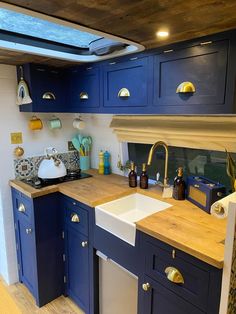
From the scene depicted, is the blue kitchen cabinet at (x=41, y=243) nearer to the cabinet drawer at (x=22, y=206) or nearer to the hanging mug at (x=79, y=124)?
the cabinet drawer at (x=22, y=206)

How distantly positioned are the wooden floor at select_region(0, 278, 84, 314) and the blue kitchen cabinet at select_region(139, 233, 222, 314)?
0.91 metres

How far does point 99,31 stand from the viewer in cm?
125

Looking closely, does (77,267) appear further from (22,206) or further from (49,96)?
(49,96)

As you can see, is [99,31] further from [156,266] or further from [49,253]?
[49,253]

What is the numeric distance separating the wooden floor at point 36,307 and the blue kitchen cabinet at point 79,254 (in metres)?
0.08

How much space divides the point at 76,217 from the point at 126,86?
1058mm

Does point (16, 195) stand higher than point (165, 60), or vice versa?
point (165, 60)

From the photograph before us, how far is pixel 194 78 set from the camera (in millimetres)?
1343

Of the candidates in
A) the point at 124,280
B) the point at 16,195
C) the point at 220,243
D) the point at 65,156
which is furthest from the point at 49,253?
the point at 220,243

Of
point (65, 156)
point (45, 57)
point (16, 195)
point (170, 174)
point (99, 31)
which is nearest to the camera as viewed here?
point (99, 31)

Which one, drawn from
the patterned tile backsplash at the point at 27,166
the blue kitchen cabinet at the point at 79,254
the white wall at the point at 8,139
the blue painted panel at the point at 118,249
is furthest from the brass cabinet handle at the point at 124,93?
the patterned tile backsplash at the point at 27,166

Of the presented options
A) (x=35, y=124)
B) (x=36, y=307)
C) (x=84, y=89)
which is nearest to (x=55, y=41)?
(x=84, y=89)

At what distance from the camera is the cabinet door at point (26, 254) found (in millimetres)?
1993

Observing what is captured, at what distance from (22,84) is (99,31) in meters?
1.08
